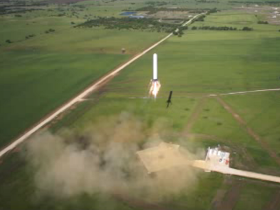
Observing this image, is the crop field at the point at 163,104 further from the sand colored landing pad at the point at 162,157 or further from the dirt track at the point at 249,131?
the sand colored landing pad at the point at 162,157

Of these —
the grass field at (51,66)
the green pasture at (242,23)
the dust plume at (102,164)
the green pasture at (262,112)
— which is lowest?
the dust plume at (102,164)

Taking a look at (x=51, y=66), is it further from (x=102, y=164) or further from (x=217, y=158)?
(x=217, y=158)

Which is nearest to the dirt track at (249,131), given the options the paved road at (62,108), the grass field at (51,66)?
the paved road at (62,108)

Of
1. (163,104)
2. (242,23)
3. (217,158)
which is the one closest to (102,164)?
(217,158)

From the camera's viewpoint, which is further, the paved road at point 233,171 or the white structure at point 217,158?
the white structure at point 217,158

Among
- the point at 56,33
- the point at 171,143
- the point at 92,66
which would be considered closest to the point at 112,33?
the point at 56,33

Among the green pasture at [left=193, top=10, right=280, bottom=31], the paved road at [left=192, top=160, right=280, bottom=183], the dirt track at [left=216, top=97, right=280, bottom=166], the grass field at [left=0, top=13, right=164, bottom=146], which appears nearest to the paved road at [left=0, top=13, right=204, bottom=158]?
the grass field at [left=0, top=13, right=164, bottom=146]

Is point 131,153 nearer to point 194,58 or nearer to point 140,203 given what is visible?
point 140,203
